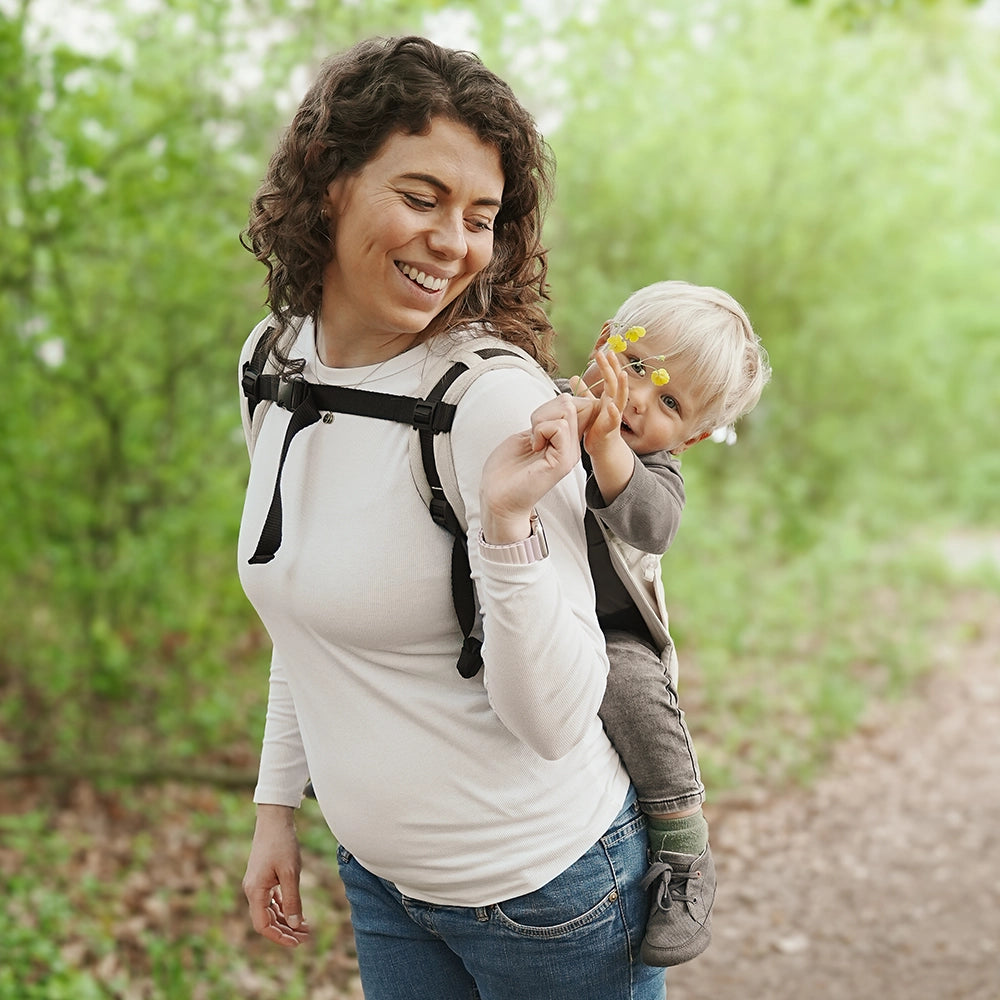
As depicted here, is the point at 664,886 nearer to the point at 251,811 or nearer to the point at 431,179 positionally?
the point at 431,179

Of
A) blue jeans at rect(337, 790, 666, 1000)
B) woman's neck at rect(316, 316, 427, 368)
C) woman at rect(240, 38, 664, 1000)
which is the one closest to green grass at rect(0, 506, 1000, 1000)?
blue jeans at rect(337, 790, 666, 1000)

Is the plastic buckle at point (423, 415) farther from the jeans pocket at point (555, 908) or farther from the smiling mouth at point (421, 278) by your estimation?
the jeans pocket at point (555, 908)

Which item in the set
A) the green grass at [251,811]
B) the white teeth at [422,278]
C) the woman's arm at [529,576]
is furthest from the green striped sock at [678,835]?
the green grass at [251,811]

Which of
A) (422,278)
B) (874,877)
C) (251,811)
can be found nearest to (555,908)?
(422,278)

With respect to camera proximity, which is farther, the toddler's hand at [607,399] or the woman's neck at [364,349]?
the woman's neck at [364,349]

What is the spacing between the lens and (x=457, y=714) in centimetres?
139

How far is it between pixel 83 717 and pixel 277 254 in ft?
13.8

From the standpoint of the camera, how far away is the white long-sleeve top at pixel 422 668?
1.32 m

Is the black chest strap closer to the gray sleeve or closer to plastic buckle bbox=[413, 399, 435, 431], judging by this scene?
plastic buckle bbox=[413, 399, 435, 431]

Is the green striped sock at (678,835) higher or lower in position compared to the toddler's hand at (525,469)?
lower

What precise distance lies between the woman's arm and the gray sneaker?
30cm

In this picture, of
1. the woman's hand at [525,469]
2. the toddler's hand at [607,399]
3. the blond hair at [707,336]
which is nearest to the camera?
the woman's hand at [525,469]

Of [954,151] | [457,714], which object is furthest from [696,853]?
[954,151]

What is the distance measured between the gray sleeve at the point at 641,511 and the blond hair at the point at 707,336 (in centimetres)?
21
